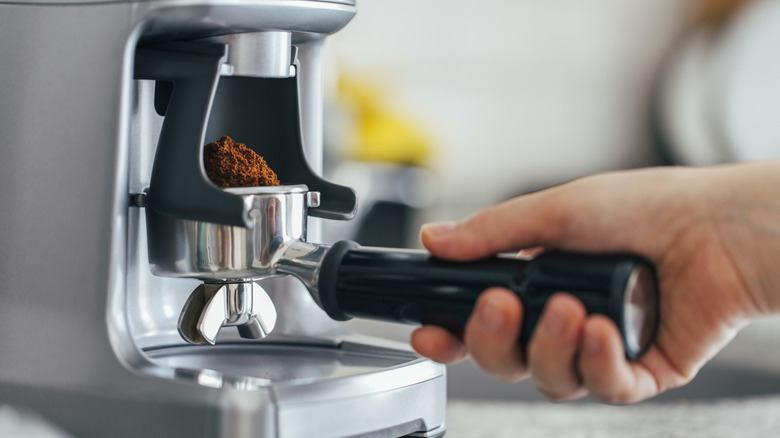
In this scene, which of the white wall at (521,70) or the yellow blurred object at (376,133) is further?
the white wall at (521,70)

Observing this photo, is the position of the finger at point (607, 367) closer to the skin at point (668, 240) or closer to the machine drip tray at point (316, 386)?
the skin at point (668, 240)

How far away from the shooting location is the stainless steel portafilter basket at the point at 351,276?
42cm

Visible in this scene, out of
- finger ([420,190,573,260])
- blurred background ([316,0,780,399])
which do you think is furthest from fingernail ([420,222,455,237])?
blurred background ([316,0,780,399])

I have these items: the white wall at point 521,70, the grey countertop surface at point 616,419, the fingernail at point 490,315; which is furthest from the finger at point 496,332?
the white wall at point 521,70

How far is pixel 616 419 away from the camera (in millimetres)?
739

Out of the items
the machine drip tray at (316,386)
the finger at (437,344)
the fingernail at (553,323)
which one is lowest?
the machine drip tray at (316,386)

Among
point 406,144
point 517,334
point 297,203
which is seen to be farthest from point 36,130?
point 406,144

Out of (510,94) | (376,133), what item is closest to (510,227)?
(376,133)

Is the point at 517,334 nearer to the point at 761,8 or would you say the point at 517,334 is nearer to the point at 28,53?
the point at 28,53

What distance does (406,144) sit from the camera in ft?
8.48

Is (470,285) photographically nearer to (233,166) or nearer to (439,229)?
(439,229)

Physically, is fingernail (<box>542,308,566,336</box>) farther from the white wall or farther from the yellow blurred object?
the white wall

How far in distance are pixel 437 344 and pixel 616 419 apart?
308 mm

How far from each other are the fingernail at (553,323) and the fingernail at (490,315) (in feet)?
0.07
